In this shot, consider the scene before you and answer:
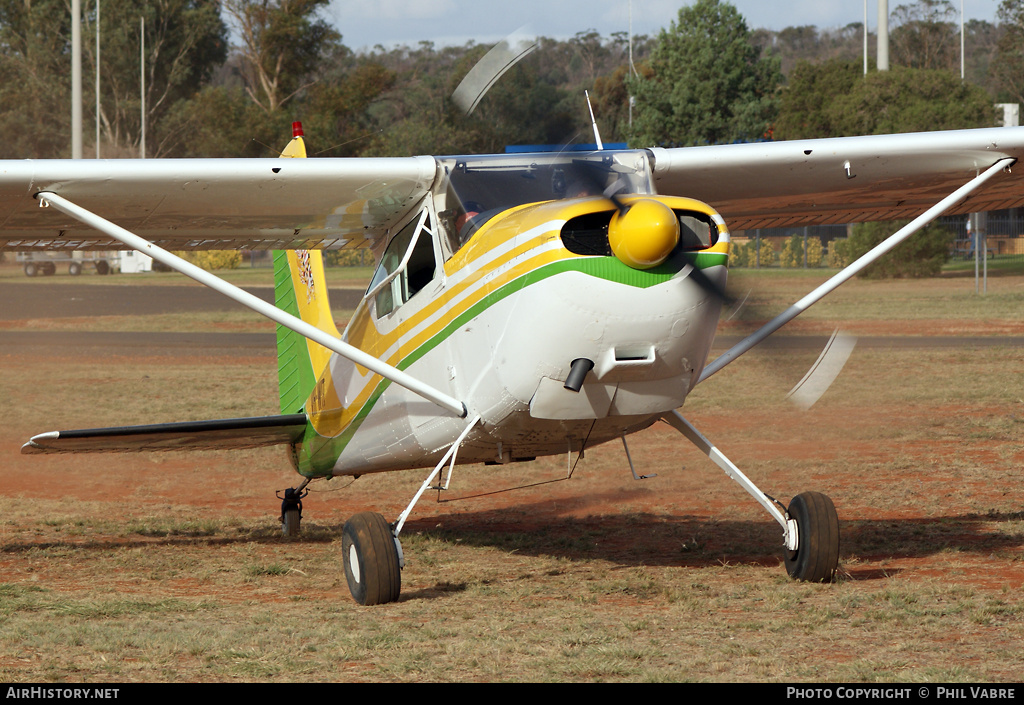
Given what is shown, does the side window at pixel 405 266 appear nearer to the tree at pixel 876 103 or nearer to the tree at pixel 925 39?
the tree at pixel 876 103

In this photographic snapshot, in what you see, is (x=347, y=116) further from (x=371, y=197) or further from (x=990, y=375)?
(x=371, y=197)

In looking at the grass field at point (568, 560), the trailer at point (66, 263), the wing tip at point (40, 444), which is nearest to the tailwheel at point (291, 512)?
the grass field at point (568, 560)

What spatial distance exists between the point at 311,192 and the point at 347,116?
50.6 m

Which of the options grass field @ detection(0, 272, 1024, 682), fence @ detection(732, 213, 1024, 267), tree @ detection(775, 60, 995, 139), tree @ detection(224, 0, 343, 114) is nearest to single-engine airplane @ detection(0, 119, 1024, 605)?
grass field @ detection(0, 272, 1024, 682)

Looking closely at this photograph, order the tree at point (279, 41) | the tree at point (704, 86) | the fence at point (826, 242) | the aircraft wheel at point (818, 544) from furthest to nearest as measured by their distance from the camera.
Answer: the tree at point (279, 41) → the tree at point (704, 86) → the fence at point (826, 242) → the aircraft wheel at point (818, 544)

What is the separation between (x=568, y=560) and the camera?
27.2 feet

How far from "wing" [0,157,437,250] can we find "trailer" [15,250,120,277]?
153ft

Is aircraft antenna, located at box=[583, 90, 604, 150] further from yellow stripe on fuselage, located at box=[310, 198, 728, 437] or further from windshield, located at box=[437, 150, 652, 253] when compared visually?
yellow stripe on fuselage, located at box=[310, 198, 728, 437]

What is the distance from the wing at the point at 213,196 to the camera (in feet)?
24.1

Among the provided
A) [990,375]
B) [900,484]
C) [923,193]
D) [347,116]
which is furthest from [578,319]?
[347,116]

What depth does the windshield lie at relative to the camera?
6.74 meters

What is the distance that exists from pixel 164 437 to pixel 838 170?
5519 mm

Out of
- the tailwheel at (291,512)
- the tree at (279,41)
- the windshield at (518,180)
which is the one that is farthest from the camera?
the tree at (279,41)

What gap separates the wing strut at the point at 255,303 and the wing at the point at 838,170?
237 centimetres
